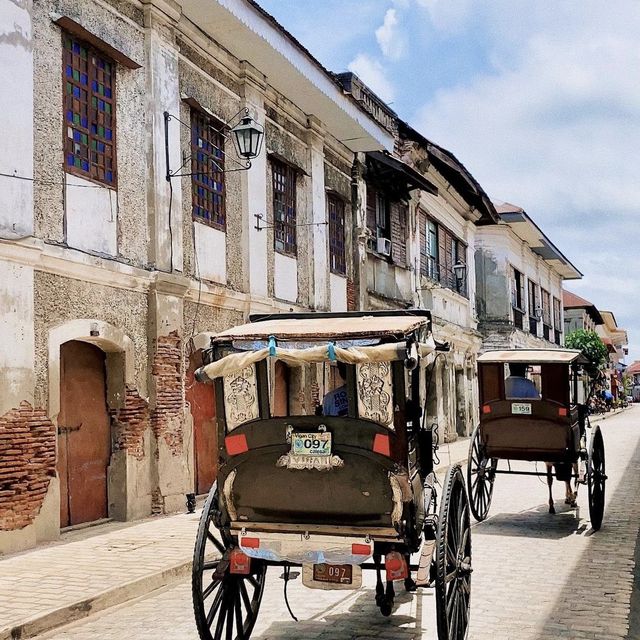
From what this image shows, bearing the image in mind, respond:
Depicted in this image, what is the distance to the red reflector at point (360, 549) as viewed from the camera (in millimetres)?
4980

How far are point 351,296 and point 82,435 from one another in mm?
9666

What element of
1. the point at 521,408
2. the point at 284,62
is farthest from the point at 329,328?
the point at 284,62

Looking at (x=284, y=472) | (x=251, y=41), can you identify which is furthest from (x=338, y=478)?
(x=251, y=41)

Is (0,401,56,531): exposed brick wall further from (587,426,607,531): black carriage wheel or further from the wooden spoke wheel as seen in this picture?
(587,426,607,531): black carriage wheel

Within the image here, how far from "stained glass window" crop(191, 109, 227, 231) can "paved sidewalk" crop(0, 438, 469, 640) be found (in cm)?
495

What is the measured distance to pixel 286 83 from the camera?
15375 millimetres

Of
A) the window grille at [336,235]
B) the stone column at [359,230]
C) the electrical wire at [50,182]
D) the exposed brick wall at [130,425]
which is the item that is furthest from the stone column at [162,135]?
the stone column at [359,230]

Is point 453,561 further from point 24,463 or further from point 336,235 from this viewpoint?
point 336,235

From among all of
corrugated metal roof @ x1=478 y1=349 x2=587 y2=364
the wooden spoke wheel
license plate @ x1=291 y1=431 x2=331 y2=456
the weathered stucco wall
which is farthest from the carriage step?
corrugated metal roof @ x1=478 y1=349 x2=587 y2=364

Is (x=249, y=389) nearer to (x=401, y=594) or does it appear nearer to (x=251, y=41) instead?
(x=401, y=594)

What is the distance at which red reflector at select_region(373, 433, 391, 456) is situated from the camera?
5020 mm

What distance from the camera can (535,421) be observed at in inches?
407

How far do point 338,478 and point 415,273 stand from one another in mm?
18630

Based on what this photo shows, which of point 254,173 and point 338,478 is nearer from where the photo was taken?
point 338,478
